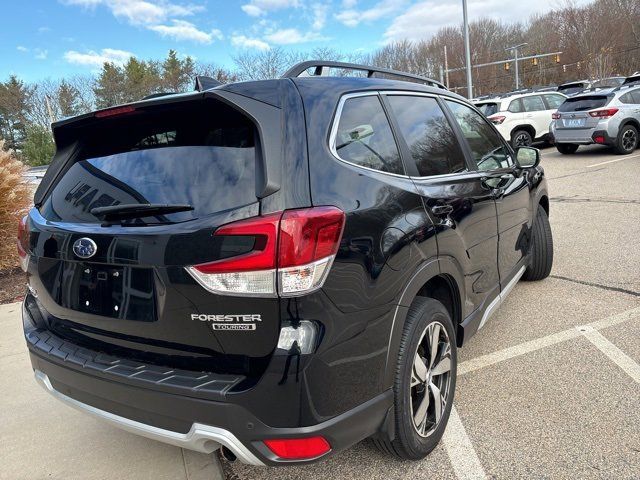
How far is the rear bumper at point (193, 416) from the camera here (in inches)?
67.9

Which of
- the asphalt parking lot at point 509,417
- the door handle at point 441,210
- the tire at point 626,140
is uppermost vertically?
the door handle at point 441,210

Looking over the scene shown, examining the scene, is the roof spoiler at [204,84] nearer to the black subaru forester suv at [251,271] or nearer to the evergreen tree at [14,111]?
the black subaru forester suv at [251,271]

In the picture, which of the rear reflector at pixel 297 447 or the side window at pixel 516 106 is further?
the side window at pixel 516 106

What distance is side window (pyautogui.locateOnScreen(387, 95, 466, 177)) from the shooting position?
2.54 metres

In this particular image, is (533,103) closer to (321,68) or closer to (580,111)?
(580,111)

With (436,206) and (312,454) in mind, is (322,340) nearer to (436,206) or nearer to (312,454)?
(312,454)

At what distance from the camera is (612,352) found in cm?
328

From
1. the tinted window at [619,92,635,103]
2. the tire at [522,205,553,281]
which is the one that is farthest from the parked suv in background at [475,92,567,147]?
the tire at [522,205,553,281]

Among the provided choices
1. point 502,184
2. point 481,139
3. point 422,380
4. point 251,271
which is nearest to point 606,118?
point 481,139

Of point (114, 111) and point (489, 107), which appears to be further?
point (489, 107)

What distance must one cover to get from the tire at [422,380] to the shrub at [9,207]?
580cm

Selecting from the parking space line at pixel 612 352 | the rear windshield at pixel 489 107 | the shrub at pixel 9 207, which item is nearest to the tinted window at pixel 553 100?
the rear windshield at pixel 489 107

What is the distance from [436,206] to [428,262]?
1.02 feet

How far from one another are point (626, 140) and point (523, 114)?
10.3 feet
